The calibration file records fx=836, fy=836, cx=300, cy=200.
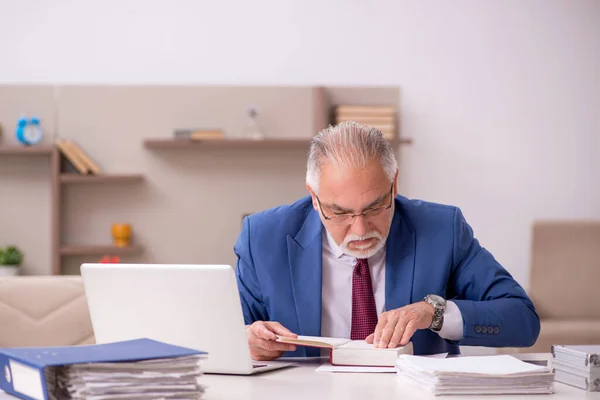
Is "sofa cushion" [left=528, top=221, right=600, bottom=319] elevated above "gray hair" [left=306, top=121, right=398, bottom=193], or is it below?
below

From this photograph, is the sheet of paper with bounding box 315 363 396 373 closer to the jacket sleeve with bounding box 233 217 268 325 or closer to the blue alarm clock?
the jacket sleeve with bounding box 233 217 268 325

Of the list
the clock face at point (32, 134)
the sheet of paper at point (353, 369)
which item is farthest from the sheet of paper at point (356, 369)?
the clock face at point (32, 134)

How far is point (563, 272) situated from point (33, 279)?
322cm

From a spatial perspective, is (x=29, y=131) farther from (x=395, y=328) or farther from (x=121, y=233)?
(x=395, y=328)

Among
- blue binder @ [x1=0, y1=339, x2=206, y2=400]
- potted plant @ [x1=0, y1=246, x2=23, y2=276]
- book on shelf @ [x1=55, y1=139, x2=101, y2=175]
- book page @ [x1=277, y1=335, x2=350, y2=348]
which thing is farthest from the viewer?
book on shelf @ [x1=55, y1=139, x2=101, y2=175]

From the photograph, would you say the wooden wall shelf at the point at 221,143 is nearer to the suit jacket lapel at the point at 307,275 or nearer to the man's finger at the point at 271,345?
the suit jacket lapel at the point at 307,275

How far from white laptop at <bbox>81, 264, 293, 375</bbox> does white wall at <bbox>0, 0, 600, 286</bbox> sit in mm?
3383

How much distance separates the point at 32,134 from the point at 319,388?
3649mm

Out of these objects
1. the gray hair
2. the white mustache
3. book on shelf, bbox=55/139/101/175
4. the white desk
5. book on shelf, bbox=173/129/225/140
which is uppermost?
book on shelf, bbox=173/129/225/140

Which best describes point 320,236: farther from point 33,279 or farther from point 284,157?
point 284,157

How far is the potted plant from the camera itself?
4.68m

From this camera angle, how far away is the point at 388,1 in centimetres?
506

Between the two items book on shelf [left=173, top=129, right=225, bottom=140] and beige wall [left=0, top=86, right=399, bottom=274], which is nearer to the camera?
book on shelf [left=173, top=129, right=225, bottom=140]

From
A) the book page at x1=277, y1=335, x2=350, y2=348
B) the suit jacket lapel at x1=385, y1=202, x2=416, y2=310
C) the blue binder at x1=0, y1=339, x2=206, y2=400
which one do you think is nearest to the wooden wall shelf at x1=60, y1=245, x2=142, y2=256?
the suit jacket lapel at x1=385, y1=202, x2=416, y2=310
